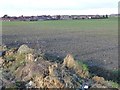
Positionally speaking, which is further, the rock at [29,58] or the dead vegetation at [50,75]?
the rock at [29,58]

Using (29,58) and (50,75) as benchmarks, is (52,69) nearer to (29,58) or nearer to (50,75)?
(50,75)

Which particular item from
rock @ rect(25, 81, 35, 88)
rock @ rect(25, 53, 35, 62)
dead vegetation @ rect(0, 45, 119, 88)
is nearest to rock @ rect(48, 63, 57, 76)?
dead vegetation @ rect(0, 45, 119, 88)

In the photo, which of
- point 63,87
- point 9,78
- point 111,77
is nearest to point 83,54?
point 111,77

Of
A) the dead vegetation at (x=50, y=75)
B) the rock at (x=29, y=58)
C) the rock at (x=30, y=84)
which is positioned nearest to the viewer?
the dead vegetation at (x=50, y=75)

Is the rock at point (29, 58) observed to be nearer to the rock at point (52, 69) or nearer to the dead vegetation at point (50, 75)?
the dead vegetation at point (50, 75)

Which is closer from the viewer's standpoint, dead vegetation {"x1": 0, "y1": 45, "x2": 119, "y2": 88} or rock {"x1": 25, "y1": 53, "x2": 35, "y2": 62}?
dead vegetation {"x1": 0, "y1": 45, "x2": 119, "y2": 88}

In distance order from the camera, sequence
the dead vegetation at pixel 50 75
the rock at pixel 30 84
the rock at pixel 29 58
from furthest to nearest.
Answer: the rock at pixel 29 58
the rock at pixel 30 84
the dead vegetation at pixel 50 75

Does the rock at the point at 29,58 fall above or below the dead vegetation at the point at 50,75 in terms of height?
above

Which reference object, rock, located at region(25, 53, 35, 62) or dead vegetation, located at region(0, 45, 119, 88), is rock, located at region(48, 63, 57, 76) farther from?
rock, located at region(25, 53, 35, 62)

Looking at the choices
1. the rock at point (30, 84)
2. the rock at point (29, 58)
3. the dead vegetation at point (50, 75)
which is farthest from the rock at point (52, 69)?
the rock at point (29, 58)

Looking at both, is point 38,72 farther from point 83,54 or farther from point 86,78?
point 83,54

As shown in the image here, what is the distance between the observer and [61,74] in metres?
14.0

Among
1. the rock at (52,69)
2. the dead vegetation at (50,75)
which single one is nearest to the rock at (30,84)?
the dead vegetation at (50,75)

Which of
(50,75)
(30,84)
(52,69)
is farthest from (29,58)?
(50,75)
